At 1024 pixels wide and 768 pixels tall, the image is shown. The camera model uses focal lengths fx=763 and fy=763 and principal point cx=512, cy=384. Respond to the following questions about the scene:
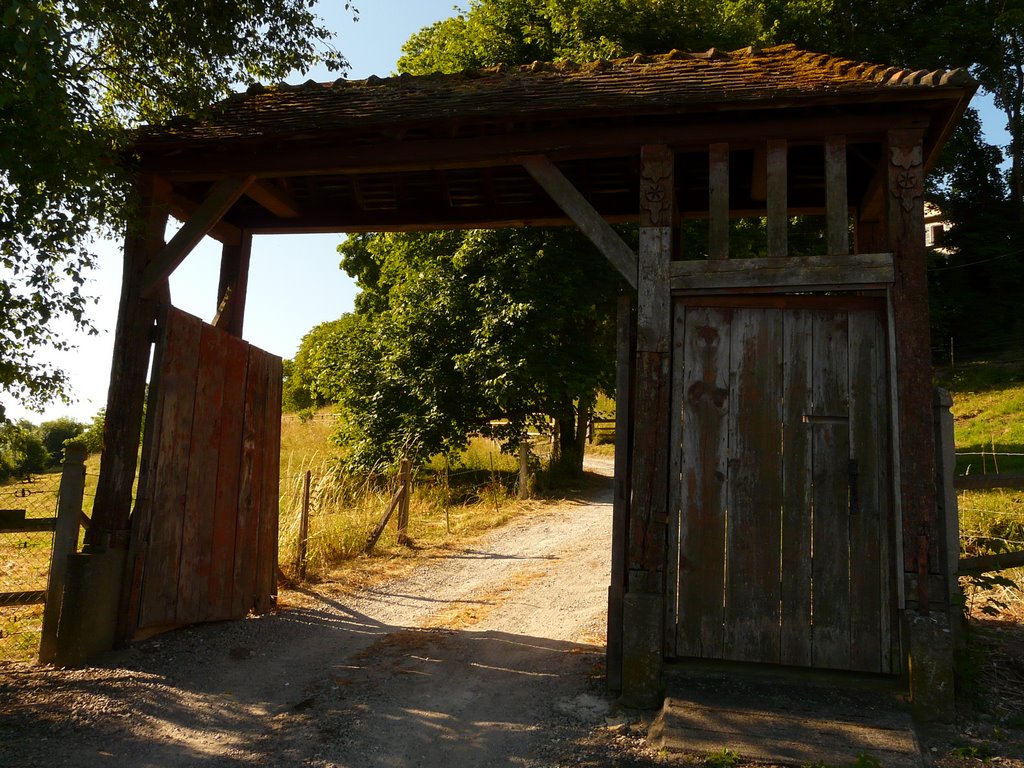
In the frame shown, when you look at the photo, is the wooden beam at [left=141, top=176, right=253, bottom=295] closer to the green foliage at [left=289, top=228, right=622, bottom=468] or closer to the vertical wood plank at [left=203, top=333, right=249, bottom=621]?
the vertical wood plank at [left=203, top=333, right=249, bottom=621]

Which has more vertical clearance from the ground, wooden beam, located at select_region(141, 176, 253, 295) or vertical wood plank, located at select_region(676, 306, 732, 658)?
wooden beam, located at select_region(141, 176, 253, 295)

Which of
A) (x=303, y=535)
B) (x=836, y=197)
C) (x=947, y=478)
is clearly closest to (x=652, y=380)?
(x=836, y=197)

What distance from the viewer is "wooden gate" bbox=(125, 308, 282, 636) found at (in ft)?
19.8

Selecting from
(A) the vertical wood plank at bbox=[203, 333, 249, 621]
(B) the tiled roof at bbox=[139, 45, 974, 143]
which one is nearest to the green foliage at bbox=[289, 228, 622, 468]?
(A) the vertical wood plank at bbox=[203, 333, 249, 621]

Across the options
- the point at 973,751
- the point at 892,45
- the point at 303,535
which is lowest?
the point at 973,751

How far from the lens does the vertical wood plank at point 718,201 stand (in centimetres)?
530

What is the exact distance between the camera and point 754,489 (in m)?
5.14

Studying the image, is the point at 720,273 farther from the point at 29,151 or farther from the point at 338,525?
the point at 338,525

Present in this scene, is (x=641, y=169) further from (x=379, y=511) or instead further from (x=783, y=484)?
(x=379, y=511)

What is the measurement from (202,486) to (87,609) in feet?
4.54

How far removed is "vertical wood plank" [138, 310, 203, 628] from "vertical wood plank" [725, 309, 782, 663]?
4.36m

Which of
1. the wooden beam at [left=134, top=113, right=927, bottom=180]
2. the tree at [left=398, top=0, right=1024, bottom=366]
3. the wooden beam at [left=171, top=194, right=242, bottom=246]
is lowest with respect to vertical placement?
the wooden beam at [left=171, top=194, right=242, bottom=246]

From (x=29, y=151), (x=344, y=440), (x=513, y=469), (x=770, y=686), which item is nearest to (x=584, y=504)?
(x=513, y=469)

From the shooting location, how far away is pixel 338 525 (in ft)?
32.8
